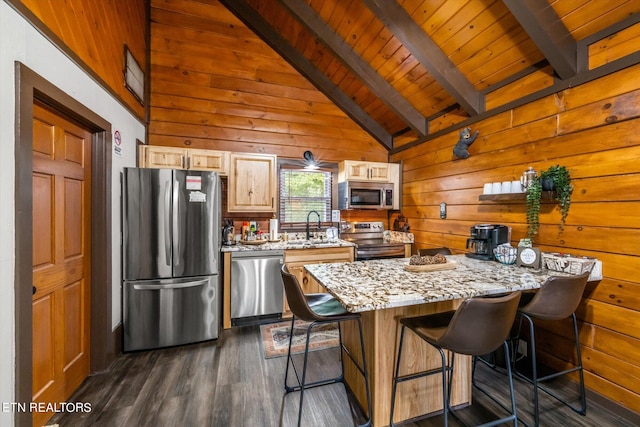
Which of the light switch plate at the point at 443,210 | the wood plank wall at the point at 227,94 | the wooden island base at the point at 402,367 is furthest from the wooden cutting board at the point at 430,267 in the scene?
the wood plank wall at the point at 227,94

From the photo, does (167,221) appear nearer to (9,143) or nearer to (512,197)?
(9,143)

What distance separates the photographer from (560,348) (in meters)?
2.17

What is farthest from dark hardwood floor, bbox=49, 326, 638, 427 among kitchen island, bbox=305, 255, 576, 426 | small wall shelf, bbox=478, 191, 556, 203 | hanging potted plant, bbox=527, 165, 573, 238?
small wall shelf, bbox=478, 191, 556, 203

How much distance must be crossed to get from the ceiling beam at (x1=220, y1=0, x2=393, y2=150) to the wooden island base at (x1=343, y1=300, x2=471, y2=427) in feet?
10.4

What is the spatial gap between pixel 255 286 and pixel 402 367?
Answer: 1.92 meters

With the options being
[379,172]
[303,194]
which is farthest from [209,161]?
[379,172]

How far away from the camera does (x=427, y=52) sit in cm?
262

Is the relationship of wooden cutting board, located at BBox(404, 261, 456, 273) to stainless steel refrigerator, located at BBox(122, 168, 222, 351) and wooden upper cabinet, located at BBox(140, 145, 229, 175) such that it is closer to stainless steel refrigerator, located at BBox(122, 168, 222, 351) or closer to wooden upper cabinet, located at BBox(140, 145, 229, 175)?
stainless steel refrigerator, located at BBox(122, 168, 222, 351)

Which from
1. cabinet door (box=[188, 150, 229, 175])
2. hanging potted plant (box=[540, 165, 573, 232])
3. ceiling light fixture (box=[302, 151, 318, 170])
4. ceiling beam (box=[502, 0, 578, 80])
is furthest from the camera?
ceiling light fixture (box=[302, 151, 318, 170])

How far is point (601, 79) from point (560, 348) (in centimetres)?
208

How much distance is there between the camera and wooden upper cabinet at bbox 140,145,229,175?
10.2ft

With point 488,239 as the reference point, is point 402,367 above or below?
below

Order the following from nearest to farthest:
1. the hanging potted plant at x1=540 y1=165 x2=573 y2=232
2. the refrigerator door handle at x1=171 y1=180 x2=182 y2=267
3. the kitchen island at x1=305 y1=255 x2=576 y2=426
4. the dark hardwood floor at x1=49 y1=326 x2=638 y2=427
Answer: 1. the kitchen island at x1=305 y1=255 x2=576 y2=426
2. the dark hardwood floor at x1=49 y1=326 x2=638 y2=427
3. the hanging potted plant at x1=540 y1=165 x2=573 y2=232
4. the refrigerator door handle at x1=171 y1=180 x2=182 y2=267

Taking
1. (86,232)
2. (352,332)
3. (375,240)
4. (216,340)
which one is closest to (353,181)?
(375,240)
